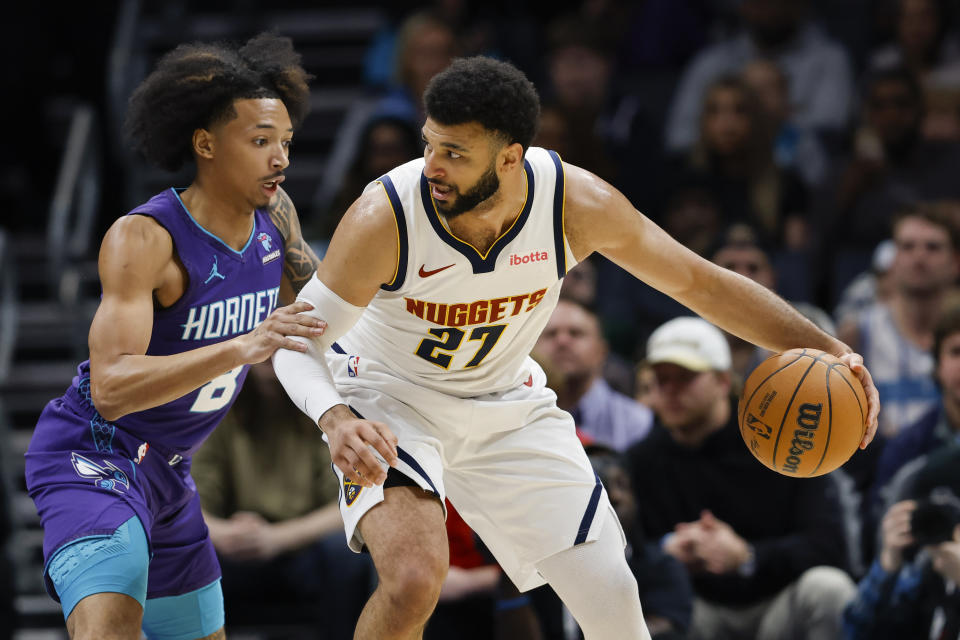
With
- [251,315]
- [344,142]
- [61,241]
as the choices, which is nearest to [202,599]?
[251,315]

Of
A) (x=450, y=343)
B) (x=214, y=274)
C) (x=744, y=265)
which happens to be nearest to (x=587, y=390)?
(x=744, y=265)

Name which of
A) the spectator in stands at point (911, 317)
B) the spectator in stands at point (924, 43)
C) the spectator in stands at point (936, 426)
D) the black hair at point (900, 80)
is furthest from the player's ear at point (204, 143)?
the spectator in stands at point (924, 43)

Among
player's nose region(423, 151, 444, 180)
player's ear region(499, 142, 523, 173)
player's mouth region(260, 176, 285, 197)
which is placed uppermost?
player's ear region(499, 142, 523, 173)

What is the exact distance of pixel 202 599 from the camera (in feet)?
13.5

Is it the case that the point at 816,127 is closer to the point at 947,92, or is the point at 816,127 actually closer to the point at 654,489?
the point at 947,92

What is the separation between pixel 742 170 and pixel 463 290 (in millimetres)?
4311

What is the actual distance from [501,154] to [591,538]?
1.23m

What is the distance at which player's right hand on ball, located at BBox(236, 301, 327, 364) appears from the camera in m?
3.48

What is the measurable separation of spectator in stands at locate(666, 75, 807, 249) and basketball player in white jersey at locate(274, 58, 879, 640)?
11.9 feet

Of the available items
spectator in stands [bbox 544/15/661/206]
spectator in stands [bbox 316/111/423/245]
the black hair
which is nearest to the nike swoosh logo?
spectator in stands [bbox 316/111/423/245]

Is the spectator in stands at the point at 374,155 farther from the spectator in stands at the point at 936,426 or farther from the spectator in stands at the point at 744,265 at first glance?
the spectator in stands at the point at 936,426

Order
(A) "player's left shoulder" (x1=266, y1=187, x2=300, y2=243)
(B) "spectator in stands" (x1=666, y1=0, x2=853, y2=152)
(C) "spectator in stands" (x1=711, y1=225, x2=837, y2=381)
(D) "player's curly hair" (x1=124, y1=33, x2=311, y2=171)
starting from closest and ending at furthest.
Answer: (D) "player's curly hair" (x1=124, y1=33, x2=311, y2=171), (A) "player's left shoulder" (x1=266, y1=187, x2=300, y2=243), (C) "spectator in stands" (x1=711, y1=225, x2=837, y2=381), (B) "spectator in stands" (x1=666, y1=0, x2=853, y2=152)

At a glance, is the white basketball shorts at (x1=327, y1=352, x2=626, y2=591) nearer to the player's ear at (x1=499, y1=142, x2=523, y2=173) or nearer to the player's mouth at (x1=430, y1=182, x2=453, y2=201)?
the player's mouth at (x1=430, y1=182, x2=453, y2=201)

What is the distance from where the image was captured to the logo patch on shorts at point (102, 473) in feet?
12.2
